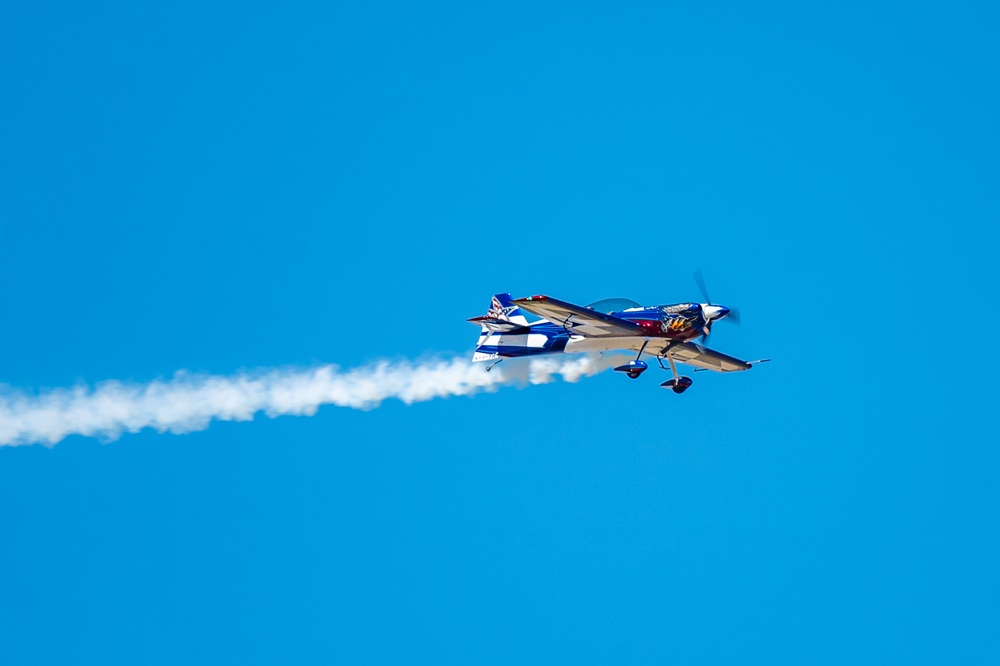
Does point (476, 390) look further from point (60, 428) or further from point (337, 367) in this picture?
point (60, 428)

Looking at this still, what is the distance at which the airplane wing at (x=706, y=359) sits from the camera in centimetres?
4656

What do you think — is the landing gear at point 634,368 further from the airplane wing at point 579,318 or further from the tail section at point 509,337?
the tail section at point 509,337

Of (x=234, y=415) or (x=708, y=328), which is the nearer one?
(x=708, y=328)

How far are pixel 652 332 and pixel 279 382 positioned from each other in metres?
10.7

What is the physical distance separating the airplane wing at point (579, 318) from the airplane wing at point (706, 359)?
8.88 feet

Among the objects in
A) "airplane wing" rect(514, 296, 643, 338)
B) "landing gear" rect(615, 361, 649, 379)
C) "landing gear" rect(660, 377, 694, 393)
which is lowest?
"landing gear" rect(660, 377, 694, 393)

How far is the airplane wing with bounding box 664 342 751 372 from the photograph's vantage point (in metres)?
46.6

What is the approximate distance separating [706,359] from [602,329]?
465cm

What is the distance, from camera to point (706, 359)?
47.4 meters

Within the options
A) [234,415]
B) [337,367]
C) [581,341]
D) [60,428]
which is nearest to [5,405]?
[60,428]

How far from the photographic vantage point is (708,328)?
43.9m

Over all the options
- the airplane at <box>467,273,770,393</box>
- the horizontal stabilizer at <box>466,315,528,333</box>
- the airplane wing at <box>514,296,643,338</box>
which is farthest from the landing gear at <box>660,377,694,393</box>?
the horizontal stabilizer at <box>466,315,528,333</box>

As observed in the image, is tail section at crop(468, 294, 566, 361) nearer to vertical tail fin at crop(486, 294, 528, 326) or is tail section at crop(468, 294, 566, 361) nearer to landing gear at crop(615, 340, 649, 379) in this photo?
vertical tail fin at crop(486, 294, 528, 326)

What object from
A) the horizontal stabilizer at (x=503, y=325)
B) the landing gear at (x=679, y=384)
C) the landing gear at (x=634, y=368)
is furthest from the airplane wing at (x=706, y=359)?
the horizontal stabilizer at (x=503, y=325)
